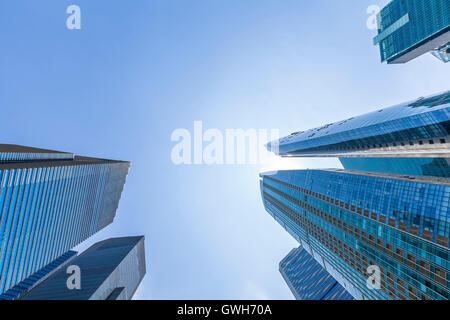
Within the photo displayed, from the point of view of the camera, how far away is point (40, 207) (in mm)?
77062

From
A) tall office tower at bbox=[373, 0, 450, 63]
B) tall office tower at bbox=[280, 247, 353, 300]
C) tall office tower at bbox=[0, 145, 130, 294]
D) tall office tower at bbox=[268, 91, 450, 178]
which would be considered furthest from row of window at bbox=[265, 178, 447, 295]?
tall office tower at bbox=[0, 145, 130, 294]

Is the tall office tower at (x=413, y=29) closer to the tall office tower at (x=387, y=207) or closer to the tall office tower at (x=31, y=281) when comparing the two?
the tall office tower at (x=387, y=207)

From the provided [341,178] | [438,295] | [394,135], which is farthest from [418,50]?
[438,295]

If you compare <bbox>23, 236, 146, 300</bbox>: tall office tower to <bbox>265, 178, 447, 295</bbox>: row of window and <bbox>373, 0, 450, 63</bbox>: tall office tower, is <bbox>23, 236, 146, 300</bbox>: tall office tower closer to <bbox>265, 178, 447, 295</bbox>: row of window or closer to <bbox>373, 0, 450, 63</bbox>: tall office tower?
<bbox>265, 178, 447, 295</bbox>: row of window

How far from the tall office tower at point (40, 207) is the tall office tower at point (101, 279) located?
22.0m

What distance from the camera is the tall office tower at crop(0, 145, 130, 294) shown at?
6517 cm

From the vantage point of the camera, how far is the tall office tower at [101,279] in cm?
10075

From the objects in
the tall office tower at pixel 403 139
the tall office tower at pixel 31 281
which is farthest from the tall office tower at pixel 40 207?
the tall office tower at pixel 403 139

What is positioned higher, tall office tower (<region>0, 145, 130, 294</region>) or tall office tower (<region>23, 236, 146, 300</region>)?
tall office tower (<region>0, 145, 130, 294</region>)

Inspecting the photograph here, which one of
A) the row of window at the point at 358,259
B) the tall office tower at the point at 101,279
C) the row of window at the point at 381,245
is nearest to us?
the row of window at the point at 381,245

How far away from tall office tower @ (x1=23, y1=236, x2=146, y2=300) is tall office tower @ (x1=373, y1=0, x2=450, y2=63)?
604 feet

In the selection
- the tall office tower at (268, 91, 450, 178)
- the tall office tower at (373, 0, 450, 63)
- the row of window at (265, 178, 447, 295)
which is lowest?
the row of window at (265, 178, 447, 295)

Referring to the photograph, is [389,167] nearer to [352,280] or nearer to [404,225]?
[352,280]

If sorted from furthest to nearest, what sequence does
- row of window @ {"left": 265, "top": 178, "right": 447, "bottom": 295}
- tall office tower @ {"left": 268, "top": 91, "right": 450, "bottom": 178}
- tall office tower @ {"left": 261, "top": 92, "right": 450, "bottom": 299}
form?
tall office tower @ {"left": 268, "top": 91, "right": 450, "bottom": 178}
tall office tower @ {"left": 261, "top": 92, "right": 450, "bottom": 299}
row of window @ {"left": 265, "top": 178, "right": 447, "bottom": 295}
